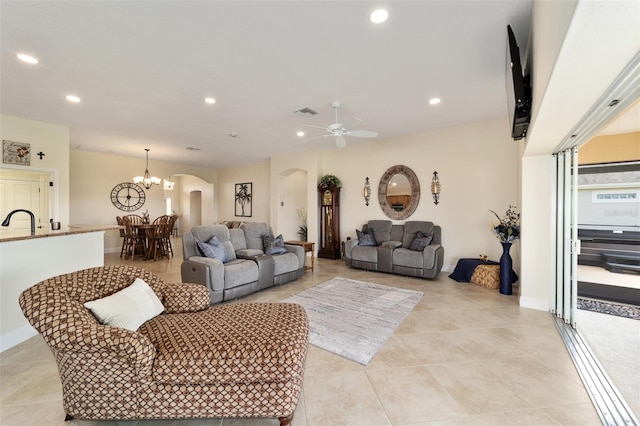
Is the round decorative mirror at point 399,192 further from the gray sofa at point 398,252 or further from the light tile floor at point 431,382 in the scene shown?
the light tile floor at point 431,382

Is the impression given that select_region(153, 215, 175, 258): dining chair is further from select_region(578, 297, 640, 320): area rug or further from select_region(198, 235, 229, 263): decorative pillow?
select_region(578, 297, 640, 320): area rug

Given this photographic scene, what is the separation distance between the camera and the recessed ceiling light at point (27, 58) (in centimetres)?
255

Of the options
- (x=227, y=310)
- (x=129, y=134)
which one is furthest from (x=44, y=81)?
(x=227, y=310)

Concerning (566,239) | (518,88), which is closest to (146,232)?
(518,88)

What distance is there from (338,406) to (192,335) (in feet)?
3.40

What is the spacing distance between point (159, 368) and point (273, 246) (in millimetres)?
3054

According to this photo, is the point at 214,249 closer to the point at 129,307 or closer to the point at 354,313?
the point at 129,307

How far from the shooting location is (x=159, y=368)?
1.34m

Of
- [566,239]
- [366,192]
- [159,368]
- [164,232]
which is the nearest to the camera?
[159,368]

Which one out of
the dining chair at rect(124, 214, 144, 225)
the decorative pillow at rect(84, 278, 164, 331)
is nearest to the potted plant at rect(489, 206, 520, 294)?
the decorative pillow at rect(84, 278, 164, 331)

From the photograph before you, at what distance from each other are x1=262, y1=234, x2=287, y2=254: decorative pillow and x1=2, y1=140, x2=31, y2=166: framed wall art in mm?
4287

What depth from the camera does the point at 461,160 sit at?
4855 millimetres

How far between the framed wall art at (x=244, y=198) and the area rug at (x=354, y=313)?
17.3ft

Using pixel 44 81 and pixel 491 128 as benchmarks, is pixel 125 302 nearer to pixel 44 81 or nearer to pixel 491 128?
pixel 44 81
